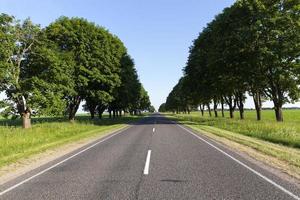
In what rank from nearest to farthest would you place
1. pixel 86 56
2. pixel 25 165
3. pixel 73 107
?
pixel 25 165, pixel 86 56, pixel 73 107

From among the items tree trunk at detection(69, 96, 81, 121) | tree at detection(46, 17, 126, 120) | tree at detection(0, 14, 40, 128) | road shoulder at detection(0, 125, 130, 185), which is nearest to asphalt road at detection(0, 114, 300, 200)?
road shoulder at detection(0, 125, 130, 185)

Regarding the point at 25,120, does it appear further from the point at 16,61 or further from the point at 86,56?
the point at 86,56

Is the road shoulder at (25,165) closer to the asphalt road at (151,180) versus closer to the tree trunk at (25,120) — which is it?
the asphalt road at (151,180)

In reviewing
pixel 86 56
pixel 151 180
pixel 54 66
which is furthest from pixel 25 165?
pixel 86 56

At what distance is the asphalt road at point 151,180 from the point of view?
8.02m

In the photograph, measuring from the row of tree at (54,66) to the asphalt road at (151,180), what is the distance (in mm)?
22808

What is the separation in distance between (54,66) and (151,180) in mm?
29770

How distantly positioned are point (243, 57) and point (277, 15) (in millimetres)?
5380

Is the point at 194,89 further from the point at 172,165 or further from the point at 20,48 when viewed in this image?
the point at 172,165

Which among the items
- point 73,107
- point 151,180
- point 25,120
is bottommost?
point 151,180

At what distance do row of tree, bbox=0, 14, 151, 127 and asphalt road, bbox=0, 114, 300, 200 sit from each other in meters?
22.8

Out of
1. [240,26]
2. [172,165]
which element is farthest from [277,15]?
[172,165]

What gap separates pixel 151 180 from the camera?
377 inches

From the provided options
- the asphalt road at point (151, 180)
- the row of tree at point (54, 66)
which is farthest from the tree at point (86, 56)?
the asphalt road at point (151, 180)
